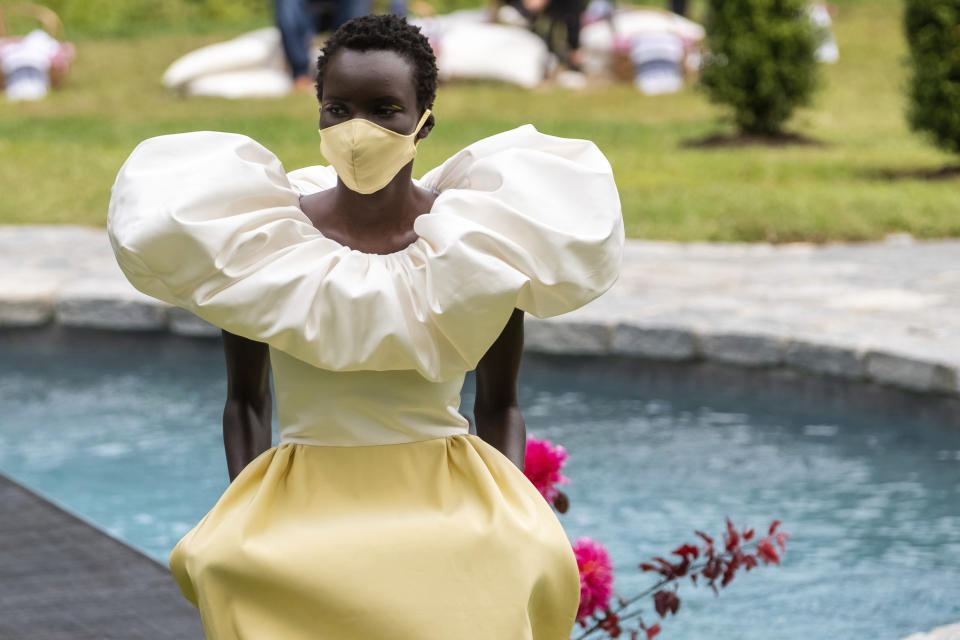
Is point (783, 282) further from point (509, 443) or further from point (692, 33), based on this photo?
point (692, 33)

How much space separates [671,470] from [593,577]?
2.52 metres

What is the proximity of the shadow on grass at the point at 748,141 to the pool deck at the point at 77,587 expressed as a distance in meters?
8.21

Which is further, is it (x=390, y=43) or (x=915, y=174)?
(x=915, y=174)

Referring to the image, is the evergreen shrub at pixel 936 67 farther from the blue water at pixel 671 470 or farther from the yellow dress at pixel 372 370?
the yellow dress at pixel 372 370

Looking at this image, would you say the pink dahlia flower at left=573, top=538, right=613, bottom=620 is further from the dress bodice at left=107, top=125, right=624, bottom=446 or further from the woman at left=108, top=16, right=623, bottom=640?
the dress bodice at left=107, top=125, right=624, bottom=446

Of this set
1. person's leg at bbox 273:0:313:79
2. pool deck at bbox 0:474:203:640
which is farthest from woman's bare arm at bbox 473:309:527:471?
person's leg at bbox 273:0:313:79

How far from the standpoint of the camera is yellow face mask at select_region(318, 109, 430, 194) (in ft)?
5.87

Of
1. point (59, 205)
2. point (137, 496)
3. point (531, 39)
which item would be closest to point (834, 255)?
point (137, 496)

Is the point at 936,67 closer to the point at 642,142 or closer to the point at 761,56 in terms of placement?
the point at 761,56

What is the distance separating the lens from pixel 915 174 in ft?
32.1

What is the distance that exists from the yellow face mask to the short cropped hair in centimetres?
8

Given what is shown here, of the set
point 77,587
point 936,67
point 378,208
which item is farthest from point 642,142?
point 378,208

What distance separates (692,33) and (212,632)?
14490mm

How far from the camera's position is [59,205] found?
8.79 meters
